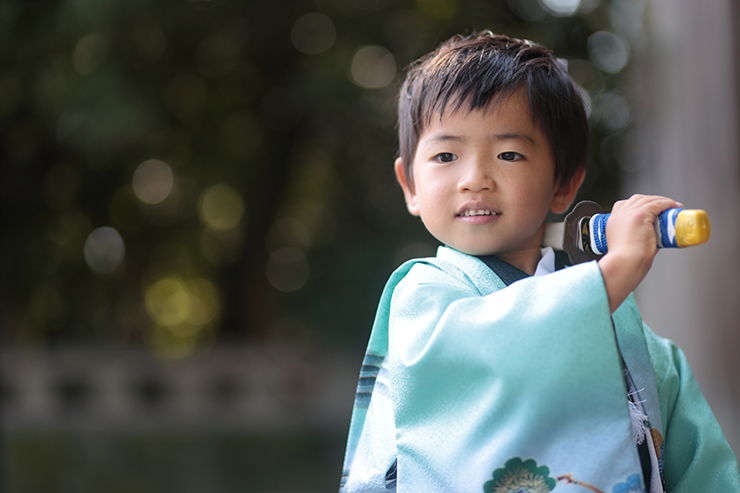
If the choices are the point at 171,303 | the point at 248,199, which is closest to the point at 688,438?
the point at 248,199

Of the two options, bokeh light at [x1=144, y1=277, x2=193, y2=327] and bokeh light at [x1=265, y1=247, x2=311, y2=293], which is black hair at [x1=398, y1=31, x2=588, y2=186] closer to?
bokeh light at [x1=265, y1=247, x2=311, y2=293]

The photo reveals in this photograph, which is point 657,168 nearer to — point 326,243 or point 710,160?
point 710,160

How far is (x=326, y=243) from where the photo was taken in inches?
187

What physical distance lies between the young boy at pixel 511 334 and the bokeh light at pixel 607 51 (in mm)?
2569

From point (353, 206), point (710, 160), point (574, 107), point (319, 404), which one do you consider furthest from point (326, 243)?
point (574, 107)

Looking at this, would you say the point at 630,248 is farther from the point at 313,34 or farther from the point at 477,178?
the point at 313,34

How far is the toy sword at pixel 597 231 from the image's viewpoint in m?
0.64

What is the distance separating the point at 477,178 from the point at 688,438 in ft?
1.58

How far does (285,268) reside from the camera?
18.5 feet

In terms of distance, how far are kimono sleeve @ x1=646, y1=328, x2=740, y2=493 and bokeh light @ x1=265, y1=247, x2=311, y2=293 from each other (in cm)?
459

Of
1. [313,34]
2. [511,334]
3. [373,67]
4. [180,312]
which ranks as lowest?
[511,334]

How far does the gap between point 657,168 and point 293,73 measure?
2.60m

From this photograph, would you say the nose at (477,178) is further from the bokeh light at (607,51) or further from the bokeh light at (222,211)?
the bokeh light at (222,211)

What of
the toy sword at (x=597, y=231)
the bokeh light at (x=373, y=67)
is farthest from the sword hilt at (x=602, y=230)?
the bokeh light at (x=373, y=67)
